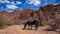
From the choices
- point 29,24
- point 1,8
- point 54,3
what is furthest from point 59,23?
point 1,8

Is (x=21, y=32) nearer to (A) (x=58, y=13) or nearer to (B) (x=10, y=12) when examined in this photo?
(B) (x=10, y=12)

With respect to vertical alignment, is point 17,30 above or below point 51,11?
below

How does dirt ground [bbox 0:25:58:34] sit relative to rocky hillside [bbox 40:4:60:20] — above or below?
below

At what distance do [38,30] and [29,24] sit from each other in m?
0.28

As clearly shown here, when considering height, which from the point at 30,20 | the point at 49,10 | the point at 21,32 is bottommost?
the point at 21,32

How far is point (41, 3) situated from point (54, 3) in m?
0.32

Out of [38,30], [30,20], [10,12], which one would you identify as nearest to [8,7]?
[10,12]

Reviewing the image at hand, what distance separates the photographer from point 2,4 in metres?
3.81

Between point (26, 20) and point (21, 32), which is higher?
point (26, 20)

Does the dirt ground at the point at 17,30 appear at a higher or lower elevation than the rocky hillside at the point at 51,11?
lower

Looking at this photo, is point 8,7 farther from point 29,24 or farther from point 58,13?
point 58,13

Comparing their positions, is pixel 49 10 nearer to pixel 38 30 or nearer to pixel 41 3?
pixel 41 3

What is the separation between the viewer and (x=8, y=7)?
3.81 metres

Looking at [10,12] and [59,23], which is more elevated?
[10,12]
